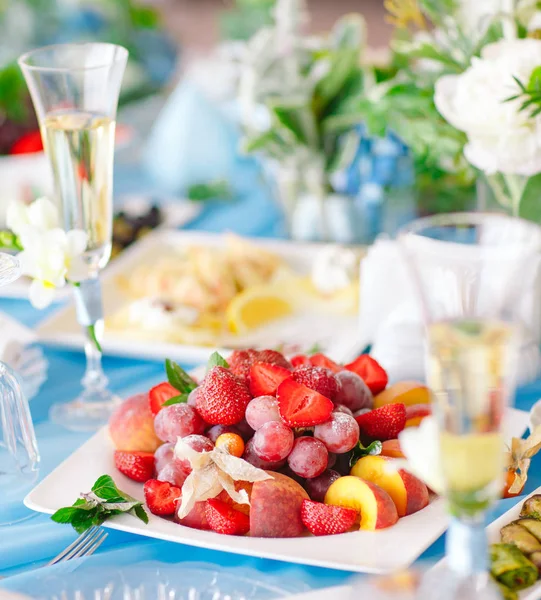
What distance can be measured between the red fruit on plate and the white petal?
3.98ft

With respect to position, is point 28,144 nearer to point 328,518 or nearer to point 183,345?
point 183,345

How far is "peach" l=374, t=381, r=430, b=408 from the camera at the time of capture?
38.9 inches

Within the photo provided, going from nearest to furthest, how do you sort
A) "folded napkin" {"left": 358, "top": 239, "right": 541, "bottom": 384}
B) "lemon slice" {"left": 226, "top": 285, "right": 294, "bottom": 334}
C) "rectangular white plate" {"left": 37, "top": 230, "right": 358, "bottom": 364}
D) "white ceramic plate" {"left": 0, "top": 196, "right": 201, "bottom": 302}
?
"folded napkin" {"left": 358, "top": 239, "right": 541, "bottom": 384} → "rectangular white plate" {"left": 37, "top": 230, "right": 358, "bottom": 364} → "lemon slice" {"left": 226, "top": 285, "right": 294, "bottom": 334} → "white ceramic plate" {"left": 0, "top": 196, "right": 201, "bottom": 302}

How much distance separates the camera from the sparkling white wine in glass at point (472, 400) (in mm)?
561

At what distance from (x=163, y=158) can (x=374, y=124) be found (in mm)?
958

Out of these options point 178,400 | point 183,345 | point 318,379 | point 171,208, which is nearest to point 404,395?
point 318,379

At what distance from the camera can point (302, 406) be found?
2.79 ft

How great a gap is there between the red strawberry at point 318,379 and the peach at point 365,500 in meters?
0.09

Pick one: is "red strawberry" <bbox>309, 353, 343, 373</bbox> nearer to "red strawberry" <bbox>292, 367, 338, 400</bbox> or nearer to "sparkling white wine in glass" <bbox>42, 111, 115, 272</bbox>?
"red strawberry" <bbox>292, 367, 338, 400</bbox>

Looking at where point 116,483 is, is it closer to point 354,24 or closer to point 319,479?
point 319,479

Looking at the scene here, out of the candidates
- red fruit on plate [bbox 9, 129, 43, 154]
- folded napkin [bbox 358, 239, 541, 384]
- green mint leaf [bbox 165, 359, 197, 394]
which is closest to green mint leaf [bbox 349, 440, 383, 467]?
green mint leaf [bbox 165, 359, 197, 394]

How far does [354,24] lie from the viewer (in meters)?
1.82

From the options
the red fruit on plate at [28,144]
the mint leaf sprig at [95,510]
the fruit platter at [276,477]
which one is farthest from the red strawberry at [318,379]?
the red fruit on plate at [28,144]

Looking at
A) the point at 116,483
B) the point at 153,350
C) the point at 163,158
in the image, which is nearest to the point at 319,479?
the point at 116,483
